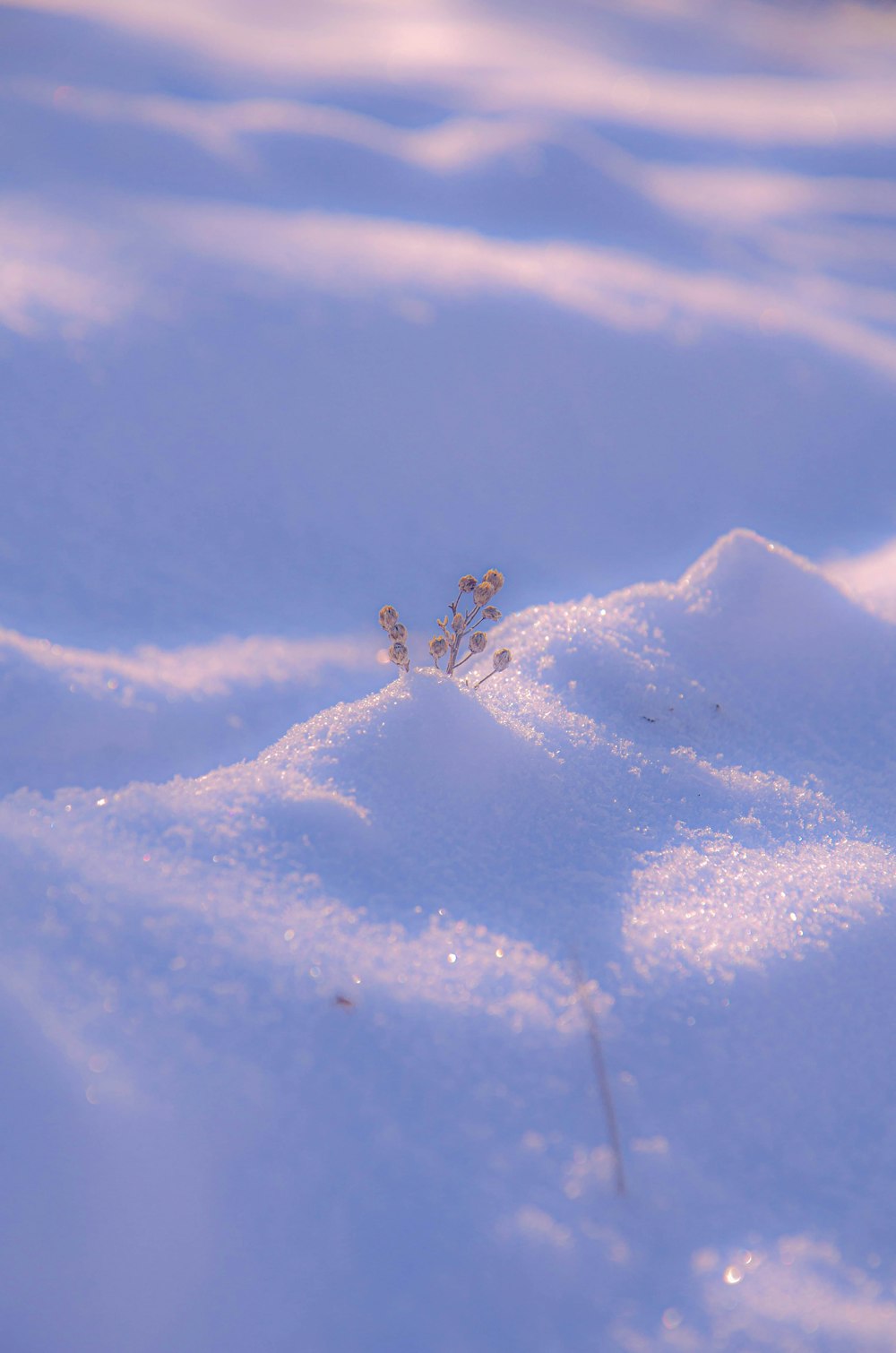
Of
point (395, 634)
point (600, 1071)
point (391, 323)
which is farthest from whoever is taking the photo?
point (391, 323)

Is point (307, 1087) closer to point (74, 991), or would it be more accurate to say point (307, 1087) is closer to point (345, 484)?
point (74, 991)

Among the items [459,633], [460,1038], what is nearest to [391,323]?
[459,633]

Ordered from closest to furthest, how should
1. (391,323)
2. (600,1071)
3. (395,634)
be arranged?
1. (600,1071)
2. (395,634)
3. (391,323)

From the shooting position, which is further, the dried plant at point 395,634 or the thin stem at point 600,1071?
the dried plant at point 395,634

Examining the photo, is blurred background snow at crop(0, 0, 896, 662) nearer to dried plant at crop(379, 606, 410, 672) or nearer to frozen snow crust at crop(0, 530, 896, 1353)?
dried plant at crop(379, 606, 410, 672)

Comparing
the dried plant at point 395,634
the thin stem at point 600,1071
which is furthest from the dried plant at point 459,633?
the thin stem at point 600,1071

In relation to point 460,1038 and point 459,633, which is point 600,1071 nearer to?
point 460,1038

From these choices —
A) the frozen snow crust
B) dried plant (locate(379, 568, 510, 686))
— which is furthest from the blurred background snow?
the frozen snow crust

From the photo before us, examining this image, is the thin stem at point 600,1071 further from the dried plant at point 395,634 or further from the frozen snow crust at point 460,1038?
the dried plant at point 395,634
